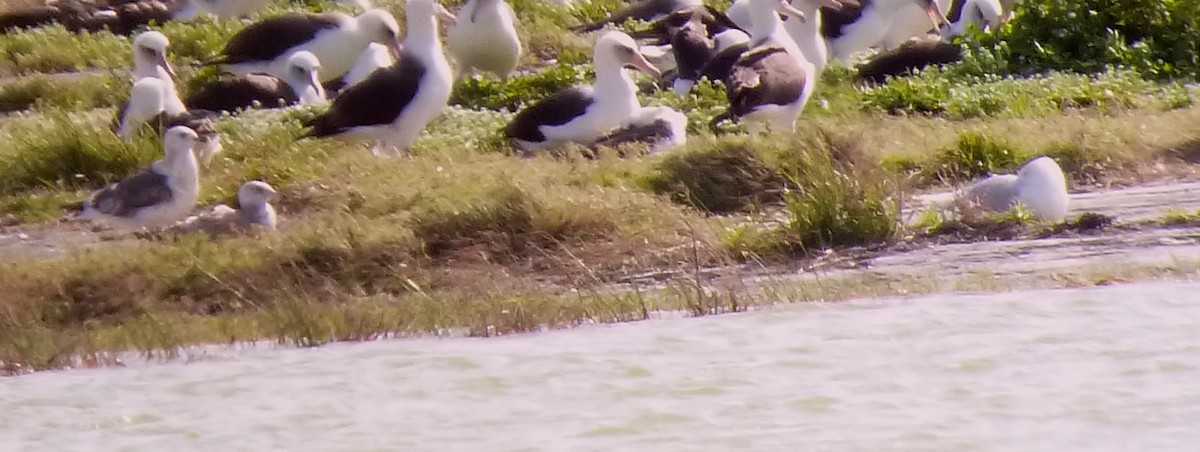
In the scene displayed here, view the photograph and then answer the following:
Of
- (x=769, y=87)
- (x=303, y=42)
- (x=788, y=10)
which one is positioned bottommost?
(x=769, y=87)

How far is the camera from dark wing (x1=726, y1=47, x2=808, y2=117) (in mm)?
14266

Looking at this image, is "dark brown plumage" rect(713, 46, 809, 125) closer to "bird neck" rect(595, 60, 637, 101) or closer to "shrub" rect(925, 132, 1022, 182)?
"bird neck" rect(595, 60, 637, 101)

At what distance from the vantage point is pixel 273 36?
19.5 meters

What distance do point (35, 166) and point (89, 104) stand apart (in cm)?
406

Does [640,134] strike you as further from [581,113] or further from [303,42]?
[303,42]

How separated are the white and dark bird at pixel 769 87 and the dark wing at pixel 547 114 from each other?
96 centimetres

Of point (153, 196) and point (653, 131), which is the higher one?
point (653, 131)

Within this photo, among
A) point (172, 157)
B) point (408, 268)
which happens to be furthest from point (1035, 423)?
point (172, 157)

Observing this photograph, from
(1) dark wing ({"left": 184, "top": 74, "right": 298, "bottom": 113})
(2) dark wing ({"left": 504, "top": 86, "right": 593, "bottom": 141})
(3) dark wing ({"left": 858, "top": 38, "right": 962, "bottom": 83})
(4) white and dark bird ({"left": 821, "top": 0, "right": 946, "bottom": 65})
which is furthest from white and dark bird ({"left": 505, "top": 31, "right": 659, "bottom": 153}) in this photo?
(4) white and dark bird ({"left": 821, "top": 0, "right": 946, "bottom": 65})

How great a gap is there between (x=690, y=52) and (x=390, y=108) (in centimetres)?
365

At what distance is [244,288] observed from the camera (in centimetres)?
1085

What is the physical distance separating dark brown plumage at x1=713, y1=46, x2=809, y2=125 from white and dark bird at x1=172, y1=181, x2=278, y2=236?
3287mm

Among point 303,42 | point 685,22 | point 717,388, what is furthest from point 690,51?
point 717,388

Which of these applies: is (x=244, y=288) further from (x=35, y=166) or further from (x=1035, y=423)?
(x=1035, y=423)
